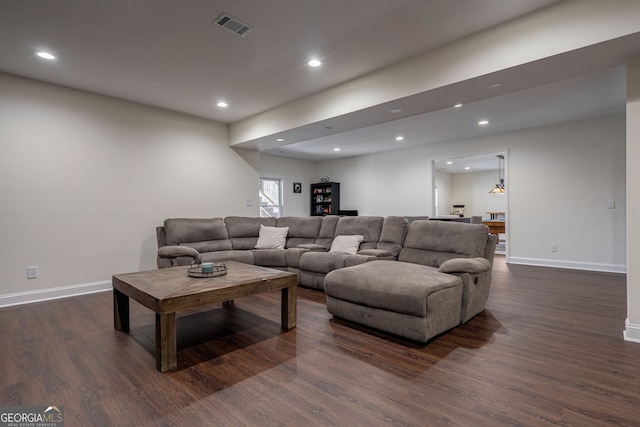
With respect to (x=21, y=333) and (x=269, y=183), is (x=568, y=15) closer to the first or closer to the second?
(x=21, y=333)

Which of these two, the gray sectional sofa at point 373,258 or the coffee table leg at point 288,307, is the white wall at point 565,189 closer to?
the gray sectional sofa at point 373,258

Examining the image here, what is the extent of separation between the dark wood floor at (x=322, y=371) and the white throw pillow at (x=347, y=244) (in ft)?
3.96

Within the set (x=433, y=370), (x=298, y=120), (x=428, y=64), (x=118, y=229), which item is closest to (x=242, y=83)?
(x=298, y=120)

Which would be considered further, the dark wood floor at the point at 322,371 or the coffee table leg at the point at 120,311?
the coffee table leg at the point at 120,311

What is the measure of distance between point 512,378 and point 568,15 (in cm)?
267

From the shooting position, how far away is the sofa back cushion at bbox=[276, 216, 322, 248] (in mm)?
4969

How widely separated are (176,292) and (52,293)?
2872 millimetres

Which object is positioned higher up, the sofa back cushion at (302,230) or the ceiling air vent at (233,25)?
the ceiling air vent at (233,25)

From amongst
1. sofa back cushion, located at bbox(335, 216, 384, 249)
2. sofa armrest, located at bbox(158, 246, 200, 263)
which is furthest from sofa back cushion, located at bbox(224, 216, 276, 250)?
sofa back cushion, located at bbox(335, 216, 384, 249)

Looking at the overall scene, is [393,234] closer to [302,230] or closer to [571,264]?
[302,230]

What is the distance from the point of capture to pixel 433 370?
2000 millimetres

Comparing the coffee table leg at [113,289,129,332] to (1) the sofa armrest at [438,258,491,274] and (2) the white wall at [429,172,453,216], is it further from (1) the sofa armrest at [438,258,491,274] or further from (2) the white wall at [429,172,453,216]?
(2) the white wall at [429,172,453,216]

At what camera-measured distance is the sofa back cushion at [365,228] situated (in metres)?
4.21

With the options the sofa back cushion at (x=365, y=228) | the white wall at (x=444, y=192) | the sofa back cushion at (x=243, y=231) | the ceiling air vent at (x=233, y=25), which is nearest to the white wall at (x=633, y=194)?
the sofa back cushion at (x=365, y=228)
